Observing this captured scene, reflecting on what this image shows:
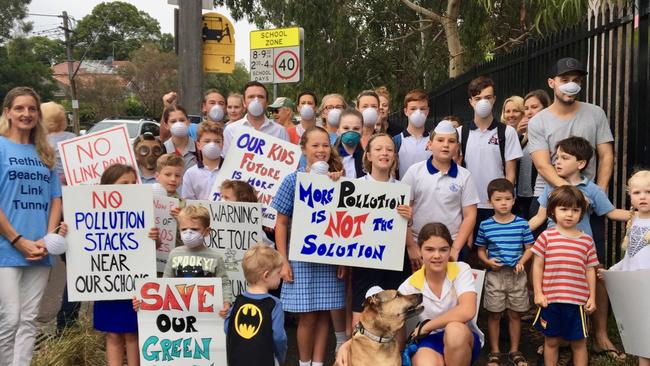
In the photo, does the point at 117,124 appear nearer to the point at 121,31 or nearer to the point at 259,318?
the point at 259,318

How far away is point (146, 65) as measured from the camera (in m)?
60.3

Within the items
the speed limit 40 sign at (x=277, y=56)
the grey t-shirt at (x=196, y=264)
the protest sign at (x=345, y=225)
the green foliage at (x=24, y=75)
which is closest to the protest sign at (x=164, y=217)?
the grey t-shirt at (x=196, y=264)

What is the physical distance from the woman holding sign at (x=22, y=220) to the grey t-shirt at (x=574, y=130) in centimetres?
370

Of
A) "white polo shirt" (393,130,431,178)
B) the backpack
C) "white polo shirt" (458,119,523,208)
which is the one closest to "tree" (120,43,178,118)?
"white polo shirt" (393,130,431,178)

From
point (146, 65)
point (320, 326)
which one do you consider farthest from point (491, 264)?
point (146, 65)

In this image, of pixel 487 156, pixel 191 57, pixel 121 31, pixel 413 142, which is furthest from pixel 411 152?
pixel 121 31

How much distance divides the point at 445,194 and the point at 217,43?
503 cm

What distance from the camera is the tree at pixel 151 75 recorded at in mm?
60312

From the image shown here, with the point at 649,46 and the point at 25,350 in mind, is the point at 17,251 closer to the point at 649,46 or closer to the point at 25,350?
the point at 25,350

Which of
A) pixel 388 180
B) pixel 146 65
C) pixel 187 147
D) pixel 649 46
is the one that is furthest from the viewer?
pixel 146 65

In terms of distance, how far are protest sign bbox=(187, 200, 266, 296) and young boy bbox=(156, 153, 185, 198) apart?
350 millimetres

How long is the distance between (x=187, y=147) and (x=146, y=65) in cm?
5630

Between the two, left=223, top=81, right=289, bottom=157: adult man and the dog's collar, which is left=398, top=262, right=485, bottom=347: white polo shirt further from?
left=223, top=81, right=289, bottom=157: adult man

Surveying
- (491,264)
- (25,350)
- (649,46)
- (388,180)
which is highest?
(649,46)
